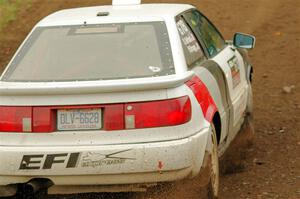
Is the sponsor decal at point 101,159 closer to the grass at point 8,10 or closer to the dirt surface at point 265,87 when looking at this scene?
the dirt surface at point 265,87

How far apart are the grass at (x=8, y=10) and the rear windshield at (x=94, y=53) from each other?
1037 centimetres

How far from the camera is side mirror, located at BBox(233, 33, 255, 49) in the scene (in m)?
7.41

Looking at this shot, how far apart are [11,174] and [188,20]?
7.30ft

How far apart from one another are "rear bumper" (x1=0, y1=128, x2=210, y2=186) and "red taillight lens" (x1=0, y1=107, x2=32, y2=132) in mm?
136

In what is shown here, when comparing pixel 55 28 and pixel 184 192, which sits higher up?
pixel 55 28

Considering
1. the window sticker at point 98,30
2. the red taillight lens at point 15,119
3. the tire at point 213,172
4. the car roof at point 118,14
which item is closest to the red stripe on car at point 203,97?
the tire at point 213,172

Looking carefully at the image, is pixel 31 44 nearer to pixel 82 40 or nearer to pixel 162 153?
pixel 82 40

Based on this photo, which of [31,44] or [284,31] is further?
[284,31]

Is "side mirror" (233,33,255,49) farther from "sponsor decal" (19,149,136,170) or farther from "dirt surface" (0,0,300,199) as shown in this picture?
"sponsor decal" (19,149,136,170)

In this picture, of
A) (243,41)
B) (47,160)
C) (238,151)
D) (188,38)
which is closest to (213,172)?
(188,38)

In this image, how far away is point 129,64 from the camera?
5328 mm

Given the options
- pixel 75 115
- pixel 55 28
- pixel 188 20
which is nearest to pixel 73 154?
pixel 75 115

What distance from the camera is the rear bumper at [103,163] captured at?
4.88 m

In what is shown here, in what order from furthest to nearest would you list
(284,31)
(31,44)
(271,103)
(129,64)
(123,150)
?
(284,31), (271,103), (31,44), (129,64), (123,150)
